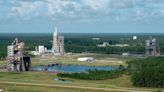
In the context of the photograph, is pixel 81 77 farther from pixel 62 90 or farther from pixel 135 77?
pixel 62 90

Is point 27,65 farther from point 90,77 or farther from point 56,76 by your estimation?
point 90,77

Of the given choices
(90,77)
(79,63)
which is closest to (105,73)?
(90,77)

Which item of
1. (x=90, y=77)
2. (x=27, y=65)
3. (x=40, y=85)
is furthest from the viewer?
(x=27, y=65)

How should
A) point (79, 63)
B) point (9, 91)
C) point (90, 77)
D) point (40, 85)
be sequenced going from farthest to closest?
1. point (79, 63)
2. point (90, 77)
3. point (40, 85)
4. point (9, 91)

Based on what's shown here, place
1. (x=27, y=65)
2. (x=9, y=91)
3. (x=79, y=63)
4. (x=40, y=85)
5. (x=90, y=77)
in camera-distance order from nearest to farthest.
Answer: (x=9, y=91)
(x=40, y=85)
(x=90, y=77)
(x=27, y=65)
(x=79, y=63)

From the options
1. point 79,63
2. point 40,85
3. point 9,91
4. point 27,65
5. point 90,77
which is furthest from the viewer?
point 79,63


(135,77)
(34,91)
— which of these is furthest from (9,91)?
(135,77)

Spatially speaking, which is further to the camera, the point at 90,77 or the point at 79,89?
the point at 90,77

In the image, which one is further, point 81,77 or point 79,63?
point 79,63

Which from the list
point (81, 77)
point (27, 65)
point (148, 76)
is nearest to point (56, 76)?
point (81, 77)
